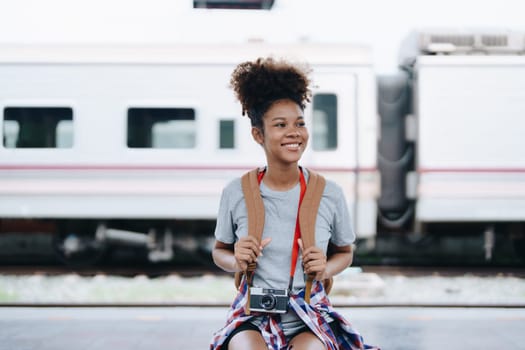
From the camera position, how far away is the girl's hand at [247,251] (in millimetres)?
2359

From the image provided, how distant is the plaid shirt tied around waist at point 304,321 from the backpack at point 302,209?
0.15ft

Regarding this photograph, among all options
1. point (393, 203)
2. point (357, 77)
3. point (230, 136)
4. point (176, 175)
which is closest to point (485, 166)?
point (393, 203)

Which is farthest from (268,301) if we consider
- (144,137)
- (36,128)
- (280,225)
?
(36,128)

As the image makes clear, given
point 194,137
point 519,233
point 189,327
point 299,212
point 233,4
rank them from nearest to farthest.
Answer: point 299,212, point 233,4, point 189,327, point 194,137, point 519,233

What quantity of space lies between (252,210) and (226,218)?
0.15 m

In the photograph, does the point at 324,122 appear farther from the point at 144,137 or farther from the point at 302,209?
the point at 302,209

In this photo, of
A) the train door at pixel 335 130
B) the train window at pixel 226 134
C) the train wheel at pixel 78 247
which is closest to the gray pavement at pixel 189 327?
the train wheel at pixel 78 247

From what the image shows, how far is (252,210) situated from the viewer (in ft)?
8.18

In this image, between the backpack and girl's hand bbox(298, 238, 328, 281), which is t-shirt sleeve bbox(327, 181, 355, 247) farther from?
girl's hand bbox(298, 238, 328, 281)

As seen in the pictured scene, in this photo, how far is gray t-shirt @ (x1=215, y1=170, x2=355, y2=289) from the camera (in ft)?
8.10

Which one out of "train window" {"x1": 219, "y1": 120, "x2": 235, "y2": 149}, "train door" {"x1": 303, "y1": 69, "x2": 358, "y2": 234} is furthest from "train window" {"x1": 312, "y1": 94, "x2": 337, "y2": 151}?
"train window" {"x1": 219, "y1": 120, "x2": 235, "y2": 149}

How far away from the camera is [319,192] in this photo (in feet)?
8.27

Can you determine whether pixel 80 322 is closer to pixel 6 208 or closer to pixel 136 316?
pixel 136 316

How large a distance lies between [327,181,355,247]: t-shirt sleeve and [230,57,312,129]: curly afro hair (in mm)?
338
